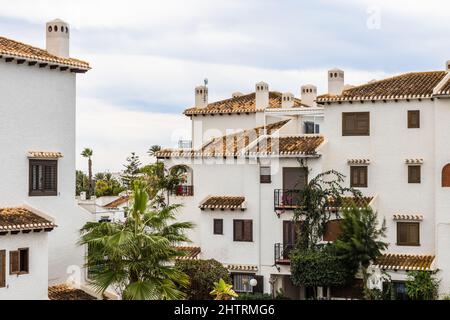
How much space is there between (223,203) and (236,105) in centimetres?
872

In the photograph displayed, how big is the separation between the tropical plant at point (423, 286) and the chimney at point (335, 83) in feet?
29.6

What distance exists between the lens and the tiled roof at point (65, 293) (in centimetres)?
2649

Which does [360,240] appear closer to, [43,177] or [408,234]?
[408,234]

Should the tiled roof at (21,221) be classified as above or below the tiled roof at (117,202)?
above

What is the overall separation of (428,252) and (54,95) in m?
16.5

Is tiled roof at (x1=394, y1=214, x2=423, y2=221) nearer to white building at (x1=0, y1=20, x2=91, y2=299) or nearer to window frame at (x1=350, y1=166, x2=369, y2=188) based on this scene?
window frame at (x1=350, y1=166, x2=369, y2=188)

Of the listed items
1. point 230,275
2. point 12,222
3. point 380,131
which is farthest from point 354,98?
point 12,222

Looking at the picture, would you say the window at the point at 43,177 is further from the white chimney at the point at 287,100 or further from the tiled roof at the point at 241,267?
the white chimney at the point at 287,100

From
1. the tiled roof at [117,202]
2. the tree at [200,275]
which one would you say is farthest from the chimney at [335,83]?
the tiled roof at [117,202]

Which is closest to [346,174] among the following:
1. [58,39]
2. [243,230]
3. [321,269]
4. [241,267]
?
[321,269]

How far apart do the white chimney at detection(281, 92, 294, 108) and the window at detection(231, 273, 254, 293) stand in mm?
10840

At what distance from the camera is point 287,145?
34.6m
